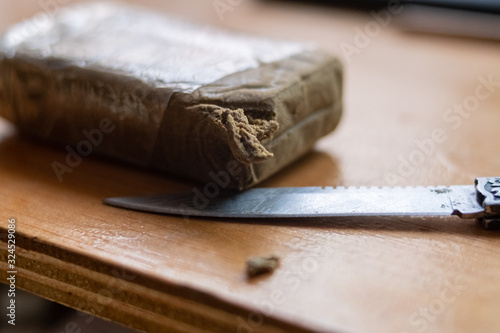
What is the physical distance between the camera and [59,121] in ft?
2.61

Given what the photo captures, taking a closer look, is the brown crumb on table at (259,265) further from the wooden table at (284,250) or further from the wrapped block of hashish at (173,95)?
the wrapped block of hashish at (173,95)

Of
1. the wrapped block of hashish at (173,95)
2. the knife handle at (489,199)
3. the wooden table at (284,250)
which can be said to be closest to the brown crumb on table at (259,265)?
the wooden table at (284,250)

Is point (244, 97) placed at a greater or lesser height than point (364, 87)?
greater

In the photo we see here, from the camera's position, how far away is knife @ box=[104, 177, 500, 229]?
0.63 meters

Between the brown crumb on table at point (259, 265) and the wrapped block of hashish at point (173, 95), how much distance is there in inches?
4.5

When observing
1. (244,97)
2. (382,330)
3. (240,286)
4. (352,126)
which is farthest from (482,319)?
(352,126)

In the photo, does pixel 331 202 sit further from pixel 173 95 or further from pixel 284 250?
pixel 173 95

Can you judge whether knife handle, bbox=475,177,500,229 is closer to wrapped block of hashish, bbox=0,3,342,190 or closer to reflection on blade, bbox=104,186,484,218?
reflection on blade, bbox=104,186,484,218

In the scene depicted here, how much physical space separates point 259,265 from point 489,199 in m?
0.27

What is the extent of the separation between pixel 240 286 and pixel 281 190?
170 mm

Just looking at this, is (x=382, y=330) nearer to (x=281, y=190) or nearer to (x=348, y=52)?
(x=281, y=190)

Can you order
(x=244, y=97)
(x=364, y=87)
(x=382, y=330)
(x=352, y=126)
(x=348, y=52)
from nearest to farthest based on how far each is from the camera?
(x=382, y=330) < (x=244, y=97) < (x=352, y=126) < (x=364, y=87) < (x=348, y=52)

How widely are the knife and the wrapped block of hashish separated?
0.10 feet

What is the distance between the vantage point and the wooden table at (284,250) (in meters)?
0.53
